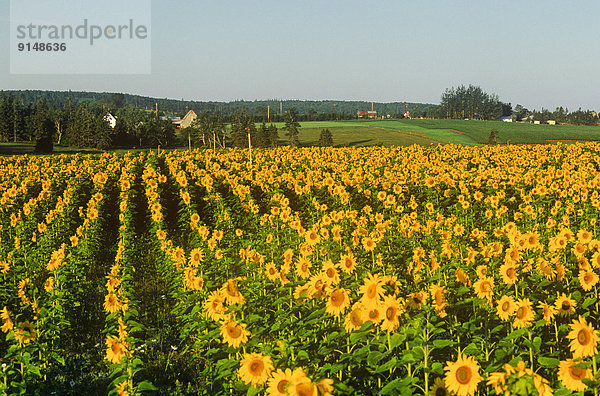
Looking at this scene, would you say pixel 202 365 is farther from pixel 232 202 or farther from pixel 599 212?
pixel 599 212

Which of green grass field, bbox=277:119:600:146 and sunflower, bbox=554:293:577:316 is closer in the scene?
sunflower, bbox=554:293:577:316

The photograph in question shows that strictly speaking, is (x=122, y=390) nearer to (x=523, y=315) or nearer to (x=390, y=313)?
(x=390, y=313)

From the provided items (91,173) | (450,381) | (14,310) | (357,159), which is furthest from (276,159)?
(450,381)

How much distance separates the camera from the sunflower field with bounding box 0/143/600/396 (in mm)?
4680

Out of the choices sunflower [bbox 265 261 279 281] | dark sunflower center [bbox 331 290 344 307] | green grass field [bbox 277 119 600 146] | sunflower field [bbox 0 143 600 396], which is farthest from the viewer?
green grass field [bbox 277 119 600 146]

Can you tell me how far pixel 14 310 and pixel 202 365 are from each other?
4.32m

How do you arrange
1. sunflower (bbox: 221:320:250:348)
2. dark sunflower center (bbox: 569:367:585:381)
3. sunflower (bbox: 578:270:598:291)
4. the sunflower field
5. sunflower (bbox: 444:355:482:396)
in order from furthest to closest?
sunflower (bbox: 578:270:598:291) < sunflower (bbox: 221:320:250:348) < the sunflower field < dark sunflower center (bbox: 569:367:585:381) < sunflower (bbox: 444:355:482:396)

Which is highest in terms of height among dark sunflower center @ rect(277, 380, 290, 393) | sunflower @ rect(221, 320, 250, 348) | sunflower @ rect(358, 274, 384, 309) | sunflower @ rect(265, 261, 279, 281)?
sunflower @ rect(358, 274, 384, 309)

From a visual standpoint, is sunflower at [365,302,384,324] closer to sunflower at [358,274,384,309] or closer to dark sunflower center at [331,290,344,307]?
sunflower at [358,274,384,309]

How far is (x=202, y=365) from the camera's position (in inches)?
285

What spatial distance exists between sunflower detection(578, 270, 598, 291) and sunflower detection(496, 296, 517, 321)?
1.79m

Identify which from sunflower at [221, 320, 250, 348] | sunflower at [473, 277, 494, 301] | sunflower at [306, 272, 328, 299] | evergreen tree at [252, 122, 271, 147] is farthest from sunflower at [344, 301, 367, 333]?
evergreen tree at [252, 122, 271, 147]

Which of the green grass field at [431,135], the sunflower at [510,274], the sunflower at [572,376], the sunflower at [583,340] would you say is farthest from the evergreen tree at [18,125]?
Result: the sunflower at [572,376]

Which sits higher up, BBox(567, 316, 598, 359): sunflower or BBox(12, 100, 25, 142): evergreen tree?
BBox(12, 100, 25, 142): evergreen tree
